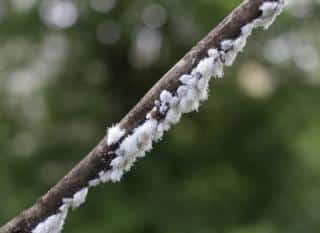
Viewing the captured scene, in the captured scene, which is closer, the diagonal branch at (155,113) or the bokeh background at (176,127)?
the diagonal branch at (155,113)

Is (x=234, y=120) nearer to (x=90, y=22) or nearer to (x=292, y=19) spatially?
(x=292, y=19)

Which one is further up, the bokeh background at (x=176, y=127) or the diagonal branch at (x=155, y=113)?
the diagonal branch at (x=155, y=113)

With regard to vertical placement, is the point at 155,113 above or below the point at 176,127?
above

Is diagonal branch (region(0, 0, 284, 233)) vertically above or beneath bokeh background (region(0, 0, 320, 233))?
above

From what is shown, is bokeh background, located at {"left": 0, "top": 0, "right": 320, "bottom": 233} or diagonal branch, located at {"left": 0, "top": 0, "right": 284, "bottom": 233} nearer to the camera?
diagonal branch, located at {"left": 0, "top": 0, "right": 284, "bottom": 233}
